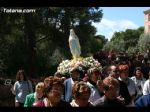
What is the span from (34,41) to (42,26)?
0.84ft

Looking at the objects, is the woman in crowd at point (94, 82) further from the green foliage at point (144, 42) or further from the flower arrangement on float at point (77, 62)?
the flower arrangement on float at point (77, 62)

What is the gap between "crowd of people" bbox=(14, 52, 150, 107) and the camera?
280 cm

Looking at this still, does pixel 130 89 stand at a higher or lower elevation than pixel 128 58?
lower

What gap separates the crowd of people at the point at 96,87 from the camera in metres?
2.80

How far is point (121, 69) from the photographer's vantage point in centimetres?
463

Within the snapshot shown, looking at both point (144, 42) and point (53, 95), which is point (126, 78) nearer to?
point (144, 42)

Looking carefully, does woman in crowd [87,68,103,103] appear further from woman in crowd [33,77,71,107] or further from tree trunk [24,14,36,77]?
woman in crowd [33,77,71,107]

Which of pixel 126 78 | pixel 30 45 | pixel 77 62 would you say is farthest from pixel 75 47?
pixel 30 45

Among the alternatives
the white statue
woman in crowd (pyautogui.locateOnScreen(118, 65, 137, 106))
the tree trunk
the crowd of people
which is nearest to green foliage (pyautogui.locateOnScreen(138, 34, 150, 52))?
the crowd of people

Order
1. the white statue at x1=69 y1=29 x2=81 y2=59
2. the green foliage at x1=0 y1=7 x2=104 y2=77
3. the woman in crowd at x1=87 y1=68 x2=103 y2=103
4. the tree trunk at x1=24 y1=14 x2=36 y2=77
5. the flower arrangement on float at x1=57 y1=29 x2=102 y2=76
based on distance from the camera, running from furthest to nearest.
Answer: the flower arrangement on float at x1=57 y1=29 x2=102 y2=76
the white statue at x1=69 y1=29 x2=81 y2=59
the woman in crowd at x1=87 y1=68 x2=103 y2=103
the tree trunk at x1=24 y1=14 x2=36 y2=77
the green foliage at x1=0 y1=7 x2=104 y2=77
